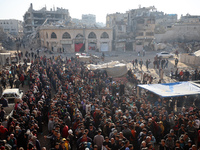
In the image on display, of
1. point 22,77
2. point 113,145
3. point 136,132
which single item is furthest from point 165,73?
point 113,145

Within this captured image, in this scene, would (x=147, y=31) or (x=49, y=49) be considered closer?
(x=49, y=49)

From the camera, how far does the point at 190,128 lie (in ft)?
27.3

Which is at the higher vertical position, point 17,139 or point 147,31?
point 147,31

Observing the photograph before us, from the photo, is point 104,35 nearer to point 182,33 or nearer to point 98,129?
point 182,33

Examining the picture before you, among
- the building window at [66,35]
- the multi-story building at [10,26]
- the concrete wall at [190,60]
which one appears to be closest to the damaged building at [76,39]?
the building window at [66,35]

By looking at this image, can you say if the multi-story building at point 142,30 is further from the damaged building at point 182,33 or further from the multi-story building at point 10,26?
the multi-story building at point 10,26

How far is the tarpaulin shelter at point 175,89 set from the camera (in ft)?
39.8

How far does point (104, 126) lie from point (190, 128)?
3.50 meters

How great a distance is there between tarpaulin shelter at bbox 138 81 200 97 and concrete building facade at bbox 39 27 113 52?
31.5 metres

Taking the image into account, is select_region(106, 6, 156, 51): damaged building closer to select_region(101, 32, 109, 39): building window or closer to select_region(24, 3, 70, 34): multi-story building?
select_region(101, 32, 109, 39): building window

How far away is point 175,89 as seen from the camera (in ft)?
42.5

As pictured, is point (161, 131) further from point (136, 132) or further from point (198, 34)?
point (198, 34)

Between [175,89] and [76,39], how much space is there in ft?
109

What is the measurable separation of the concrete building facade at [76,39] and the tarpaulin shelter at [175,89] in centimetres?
3146
